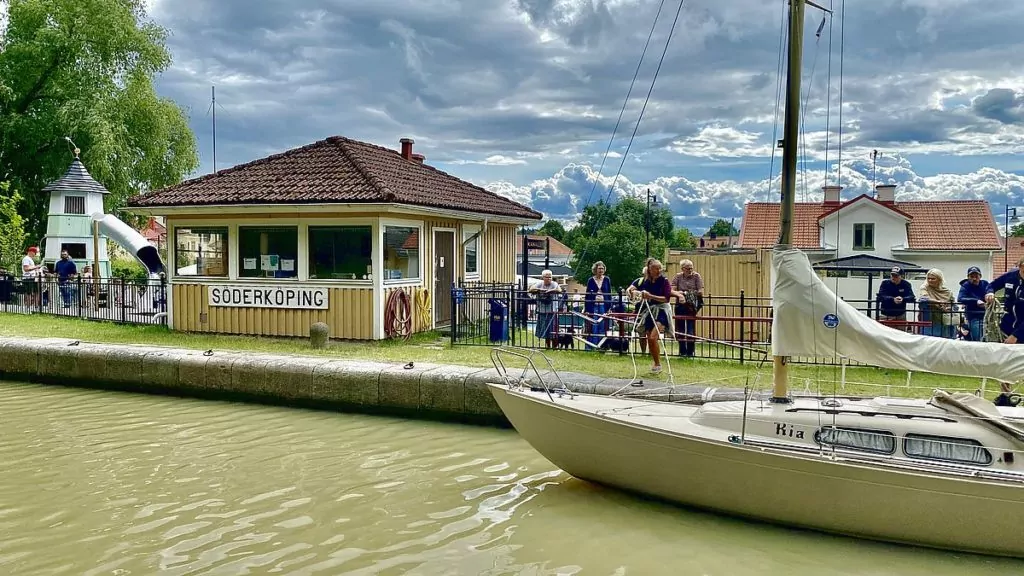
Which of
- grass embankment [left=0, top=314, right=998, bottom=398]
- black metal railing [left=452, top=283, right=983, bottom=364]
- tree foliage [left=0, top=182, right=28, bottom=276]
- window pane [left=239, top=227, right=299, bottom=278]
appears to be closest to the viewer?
grass embankment [left=0, top=314, right=998, bottom=398]

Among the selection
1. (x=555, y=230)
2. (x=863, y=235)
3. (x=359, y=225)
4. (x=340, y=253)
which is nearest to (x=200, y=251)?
(x=340, y=253)

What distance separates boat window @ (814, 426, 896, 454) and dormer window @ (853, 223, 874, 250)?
1509 inches

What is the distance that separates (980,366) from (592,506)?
3.90 m

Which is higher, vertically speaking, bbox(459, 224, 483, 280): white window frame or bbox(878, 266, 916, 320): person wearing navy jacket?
bbox(459, 224, 483, 280): white window frame

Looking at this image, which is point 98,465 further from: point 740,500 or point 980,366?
point 980,366

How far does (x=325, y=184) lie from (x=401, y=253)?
2038 mm

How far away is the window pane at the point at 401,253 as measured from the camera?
1563cm

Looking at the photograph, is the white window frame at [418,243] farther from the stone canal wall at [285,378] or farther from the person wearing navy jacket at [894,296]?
the person wearing navy jacket at [894,296]

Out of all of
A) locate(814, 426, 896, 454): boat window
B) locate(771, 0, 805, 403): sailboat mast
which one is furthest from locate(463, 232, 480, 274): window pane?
locate(814, 426, 896, 454): boat window

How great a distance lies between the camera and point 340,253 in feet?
51.2

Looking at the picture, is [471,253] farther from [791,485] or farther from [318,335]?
[791,485]

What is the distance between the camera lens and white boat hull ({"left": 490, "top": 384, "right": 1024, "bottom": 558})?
6.79 metres

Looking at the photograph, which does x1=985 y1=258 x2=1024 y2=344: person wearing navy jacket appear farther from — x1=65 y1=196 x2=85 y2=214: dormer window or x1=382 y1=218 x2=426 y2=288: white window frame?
x1=65 y1=196 x2=85 y2=214: dormer window

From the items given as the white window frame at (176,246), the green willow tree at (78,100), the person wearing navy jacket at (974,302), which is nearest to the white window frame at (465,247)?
the white window frame at (176,246)
